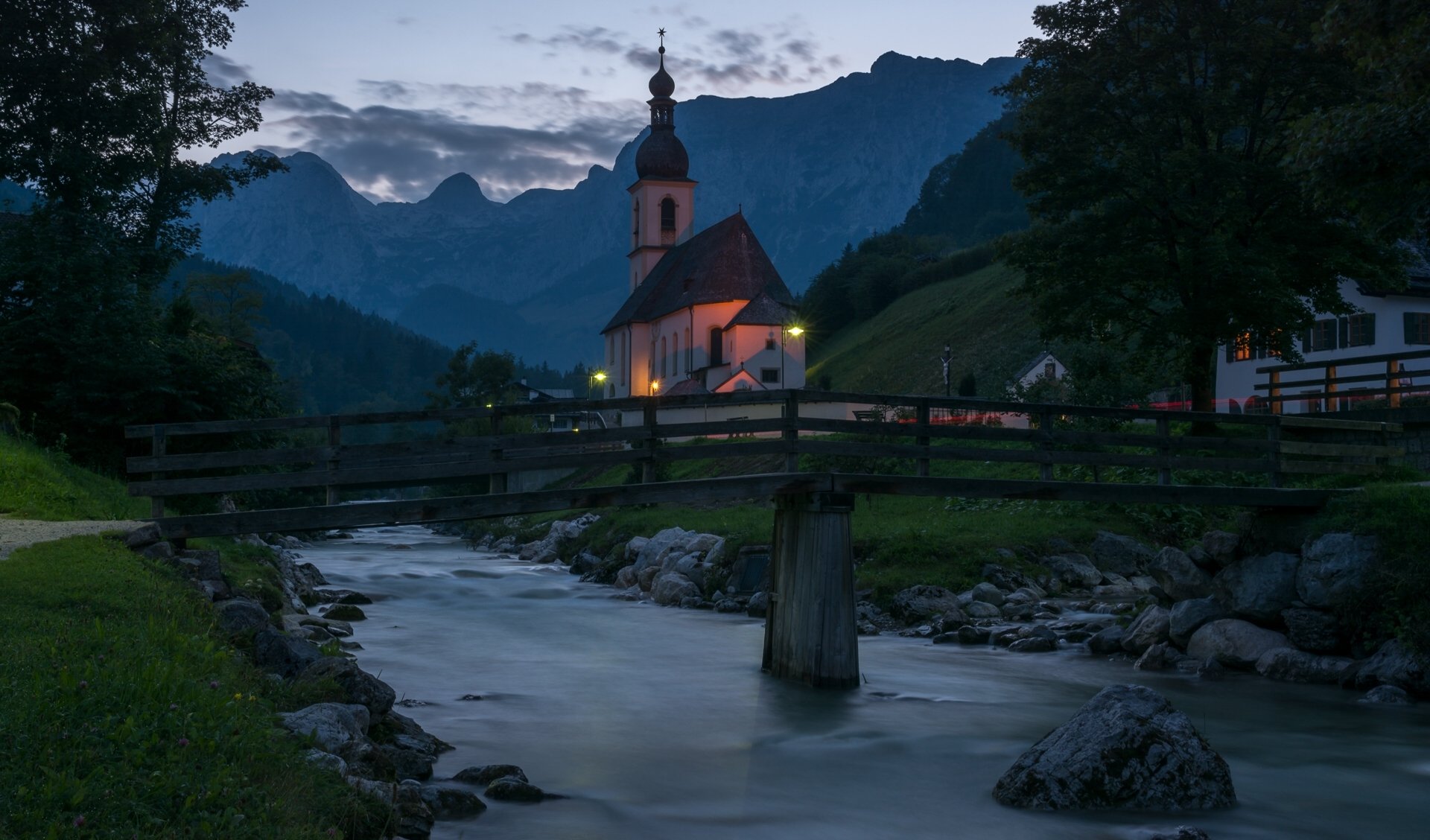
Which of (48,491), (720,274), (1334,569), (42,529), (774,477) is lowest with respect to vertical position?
(1334,569)

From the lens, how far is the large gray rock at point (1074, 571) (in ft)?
87.3

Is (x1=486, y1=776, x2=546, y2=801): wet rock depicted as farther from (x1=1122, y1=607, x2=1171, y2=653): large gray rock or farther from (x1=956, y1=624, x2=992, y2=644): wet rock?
(x1=1122, y1=607, x2=1171, y2=653): large gray rock

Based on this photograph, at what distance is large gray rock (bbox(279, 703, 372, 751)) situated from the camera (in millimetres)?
8797

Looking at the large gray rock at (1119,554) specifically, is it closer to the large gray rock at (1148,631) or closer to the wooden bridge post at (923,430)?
the large gray rock at (1148,631)

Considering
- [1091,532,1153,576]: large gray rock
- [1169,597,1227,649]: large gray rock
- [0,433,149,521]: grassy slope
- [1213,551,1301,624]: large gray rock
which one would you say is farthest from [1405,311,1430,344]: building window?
[0,433,149,521]: grassy slope

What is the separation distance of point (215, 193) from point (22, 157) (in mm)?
5831

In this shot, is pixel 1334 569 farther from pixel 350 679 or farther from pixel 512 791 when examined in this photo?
pixel 350 679

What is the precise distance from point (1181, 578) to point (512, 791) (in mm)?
13859

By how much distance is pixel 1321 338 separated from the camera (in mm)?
48469

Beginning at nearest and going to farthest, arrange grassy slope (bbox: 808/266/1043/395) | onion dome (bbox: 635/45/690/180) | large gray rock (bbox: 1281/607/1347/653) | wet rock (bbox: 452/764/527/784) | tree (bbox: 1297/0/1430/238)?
wet rock (bbox: 452/764/527/784) < tree (bbox: 1297/0/1430/238) < large gray rock (bbox: 1281/607/1347/653) < grassy slope (bbox: 808/266/1043/395) < onion dome (bbox: 635/45/690/180)

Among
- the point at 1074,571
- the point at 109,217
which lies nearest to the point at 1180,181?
the point at 1074,571

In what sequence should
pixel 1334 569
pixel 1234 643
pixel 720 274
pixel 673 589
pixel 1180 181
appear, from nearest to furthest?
pixel 1334 569
pixel 1234 643
pixel 1180 181
pixel 673 589
pixel 720 274

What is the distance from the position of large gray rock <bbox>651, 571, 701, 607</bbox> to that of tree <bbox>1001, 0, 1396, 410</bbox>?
36.4 ft

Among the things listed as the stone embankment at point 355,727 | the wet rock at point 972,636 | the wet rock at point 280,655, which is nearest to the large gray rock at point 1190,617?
the wet rock at point 972,636
